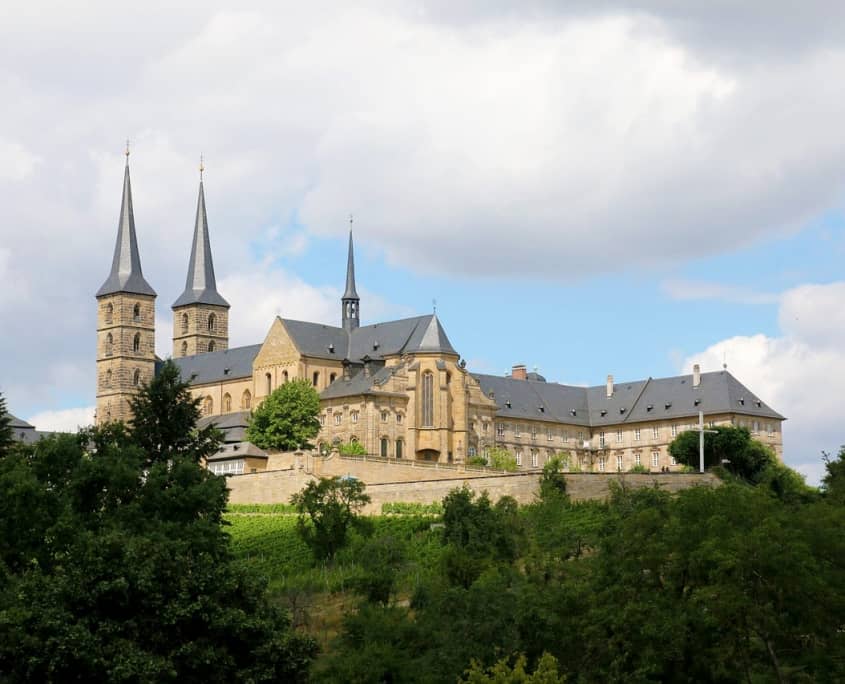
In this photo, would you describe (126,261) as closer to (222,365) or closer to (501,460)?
(222,365)

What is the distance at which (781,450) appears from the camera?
470ft

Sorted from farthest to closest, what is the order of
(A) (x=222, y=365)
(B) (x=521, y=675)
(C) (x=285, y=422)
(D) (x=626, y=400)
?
(A) (x=222, y=365)
(D) (x=626, y=400)
(C) (x=285, y=422)
(B) (x=521, y=675)

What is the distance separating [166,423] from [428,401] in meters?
65.4

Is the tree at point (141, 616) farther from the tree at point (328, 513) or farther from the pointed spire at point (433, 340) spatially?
the pointed spire at point (433, 340)

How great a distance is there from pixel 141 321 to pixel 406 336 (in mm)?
42756

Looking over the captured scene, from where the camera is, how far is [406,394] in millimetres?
131750

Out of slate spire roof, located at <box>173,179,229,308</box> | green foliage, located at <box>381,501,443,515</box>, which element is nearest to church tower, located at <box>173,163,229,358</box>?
slate spire roof, located at <box>173,179,229,308</box>

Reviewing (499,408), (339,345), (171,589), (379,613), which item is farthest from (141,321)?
(171,589)

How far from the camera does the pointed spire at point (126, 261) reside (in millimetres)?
169375

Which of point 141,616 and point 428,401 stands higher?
point 428,401

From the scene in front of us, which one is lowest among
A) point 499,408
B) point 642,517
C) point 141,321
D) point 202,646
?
point 202,646

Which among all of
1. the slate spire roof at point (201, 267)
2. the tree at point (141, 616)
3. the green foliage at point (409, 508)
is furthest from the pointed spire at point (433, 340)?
the tree at point (141, 616)

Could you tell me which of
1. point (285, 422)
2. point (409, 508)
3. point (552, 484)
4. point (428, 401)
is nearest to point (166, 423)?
Answer: point (552, 484)

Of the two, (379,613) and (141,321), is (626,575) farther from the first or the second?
(141,321)
